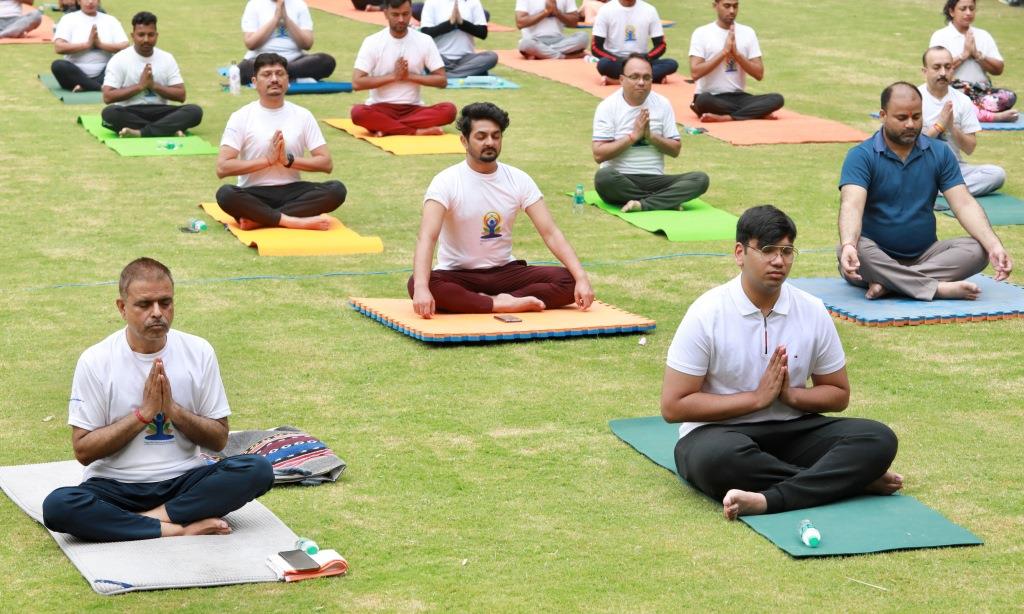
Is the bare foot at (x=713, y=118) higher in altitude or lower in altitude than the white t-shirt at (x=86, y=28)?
lower

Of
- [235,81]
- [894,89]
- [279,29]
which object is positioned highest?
[894,89]

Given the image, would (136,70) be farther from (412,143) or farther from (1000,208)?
(1000,208)

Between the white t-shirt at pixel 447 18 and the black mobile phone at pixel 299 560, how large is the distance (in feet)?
40.3

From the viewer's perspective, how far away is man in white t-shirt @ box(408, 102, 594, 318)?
8.41 m

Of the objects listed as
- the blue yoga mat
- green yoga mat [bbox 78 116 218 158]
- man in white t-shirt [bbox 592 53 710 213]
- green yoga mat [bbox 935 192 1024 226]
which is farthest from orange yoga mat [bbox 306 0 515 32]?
the blue yoga mat

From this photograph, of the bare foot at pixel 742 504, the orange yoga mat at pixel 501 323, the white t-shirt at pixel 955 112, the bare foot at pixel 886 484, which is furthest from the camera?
the white t-shirt at pixel 955 112

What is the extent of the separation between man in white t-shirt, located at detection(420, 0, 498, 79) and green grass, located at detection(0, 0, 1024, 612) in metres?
3.01

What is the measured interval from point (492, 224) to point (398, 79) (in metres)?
5.45

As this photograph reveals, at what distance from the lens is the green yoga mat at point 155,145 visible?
1330 cm

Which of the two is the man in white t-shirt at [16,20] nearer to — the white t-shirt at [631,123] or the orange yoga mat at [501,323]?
the white t-shirt at [631,123]

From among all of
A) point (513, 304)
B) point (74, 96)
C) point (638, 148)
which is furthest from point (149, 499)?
point (74, 96)

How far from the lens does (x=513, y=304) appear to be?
28.4 ft

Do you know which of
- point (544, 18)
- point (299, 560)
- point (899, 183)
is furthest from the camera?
point (544, 18)

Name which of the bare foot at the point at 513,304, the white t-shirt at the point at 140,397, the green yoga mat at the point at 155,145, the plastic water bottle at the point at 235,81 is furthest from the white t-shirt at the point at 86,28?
the white t-shirt at the point at 140,397
